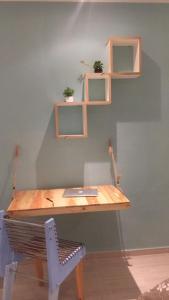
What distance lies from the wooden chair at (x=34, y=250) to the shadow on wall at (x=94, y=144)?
84 cm

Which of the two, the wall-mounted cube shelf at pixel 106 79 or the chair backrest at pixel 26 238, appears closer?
the chair backrest at pixel 26 238

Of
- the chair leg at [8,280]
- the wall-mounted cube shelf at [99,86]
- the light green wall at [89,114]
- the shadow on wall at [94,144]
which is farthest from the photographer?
the shadow on wall at [94,144]

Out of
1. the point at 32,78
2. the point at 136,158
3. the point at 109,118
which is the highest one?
the point at 32,78

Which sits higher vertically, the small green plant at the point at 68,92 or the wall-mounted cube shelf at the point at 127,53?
the wall-mounted cube shelf at the point at 127,53

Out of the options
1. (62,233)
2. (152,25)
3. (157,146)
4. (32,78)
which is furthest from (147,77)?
(62,233)

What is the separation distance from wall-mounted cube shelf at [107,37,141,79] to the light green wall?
0.38 ft

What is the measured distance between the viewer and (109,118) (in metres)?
2.76

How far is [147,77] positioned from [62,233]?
67.6 inches

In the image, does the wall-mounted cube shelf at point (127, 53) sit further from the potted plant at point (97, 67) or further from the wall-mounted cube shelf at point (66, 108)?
the wall-mounted cube shelf at point (66, 108)

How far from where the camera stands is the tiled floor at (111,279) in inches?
89.0

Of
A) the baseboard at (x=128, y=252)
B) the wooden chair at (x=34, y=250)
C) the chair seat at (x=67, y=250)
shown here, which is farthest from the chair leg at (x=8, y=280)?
the baseboard at (x=128, y=252)

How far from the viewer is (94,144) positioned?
9.09ft

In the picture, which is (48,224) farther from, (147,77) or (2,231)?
(147,77)

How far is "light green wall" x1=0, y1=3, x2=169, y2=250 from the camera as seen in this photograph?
2.63 metres
